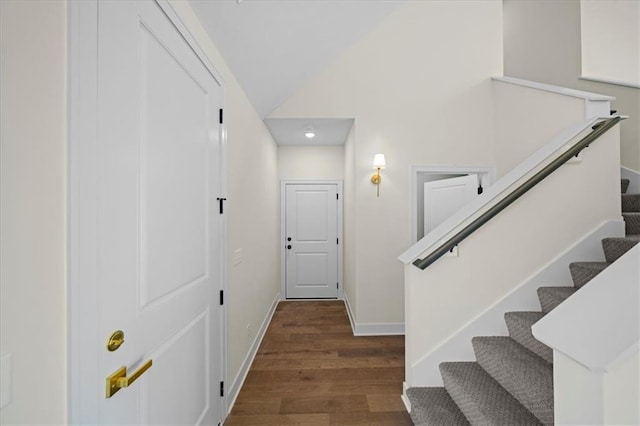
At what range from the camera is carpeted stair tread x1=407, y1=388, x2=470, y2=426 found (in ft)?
5.08

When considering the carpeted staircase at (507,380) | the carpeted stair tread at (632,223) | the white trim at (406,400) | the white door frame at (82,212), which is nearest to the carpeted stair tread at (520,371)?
the carpeted staircase at (507,380)

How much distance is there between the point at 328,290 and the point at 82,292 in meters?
3.95

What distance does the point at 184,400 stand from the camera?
1297 millimetres

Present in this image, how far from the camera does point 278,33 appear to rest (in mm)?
1904

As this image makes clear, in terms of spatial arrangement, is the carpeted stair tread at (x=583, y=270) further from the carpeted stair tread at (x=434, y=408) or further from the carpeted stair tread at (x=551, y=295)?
the carpeted stair tread at (x=434, y=408)

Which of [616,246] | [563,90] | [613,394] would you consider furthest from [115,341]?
[563,90]

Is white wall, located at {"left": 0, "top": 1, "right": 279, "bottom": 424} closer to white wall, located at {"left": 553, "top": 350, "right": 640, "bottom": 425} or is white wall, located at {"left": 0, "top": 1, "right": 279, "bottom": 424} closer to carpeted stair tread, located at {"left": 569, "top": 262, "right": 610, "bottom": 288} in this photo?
white wall, located at {"left": 553, "top": 350, "right": 640, "bottom": 425}

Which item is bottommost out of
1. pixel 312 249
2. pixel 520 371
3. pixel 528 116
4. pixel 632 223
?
pixel 520 371

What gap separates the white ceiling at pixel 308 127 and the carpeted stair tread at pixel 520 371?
2.56 metres

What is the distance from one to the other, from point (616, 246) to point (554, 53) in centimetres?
263

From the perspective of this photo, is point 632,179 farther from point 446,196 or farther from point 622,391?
point 622,391

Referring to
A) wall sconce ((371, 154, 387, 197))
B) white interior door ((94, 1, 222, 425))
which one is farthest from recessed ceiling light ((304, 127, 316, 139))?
white interior door ((94, 1, 222, 425))

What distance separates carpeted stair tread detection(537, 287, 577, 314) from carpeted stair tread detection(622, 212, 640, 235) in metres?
0.85

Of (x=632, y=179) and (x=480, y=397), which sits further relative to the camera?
(x=632, y=179)
